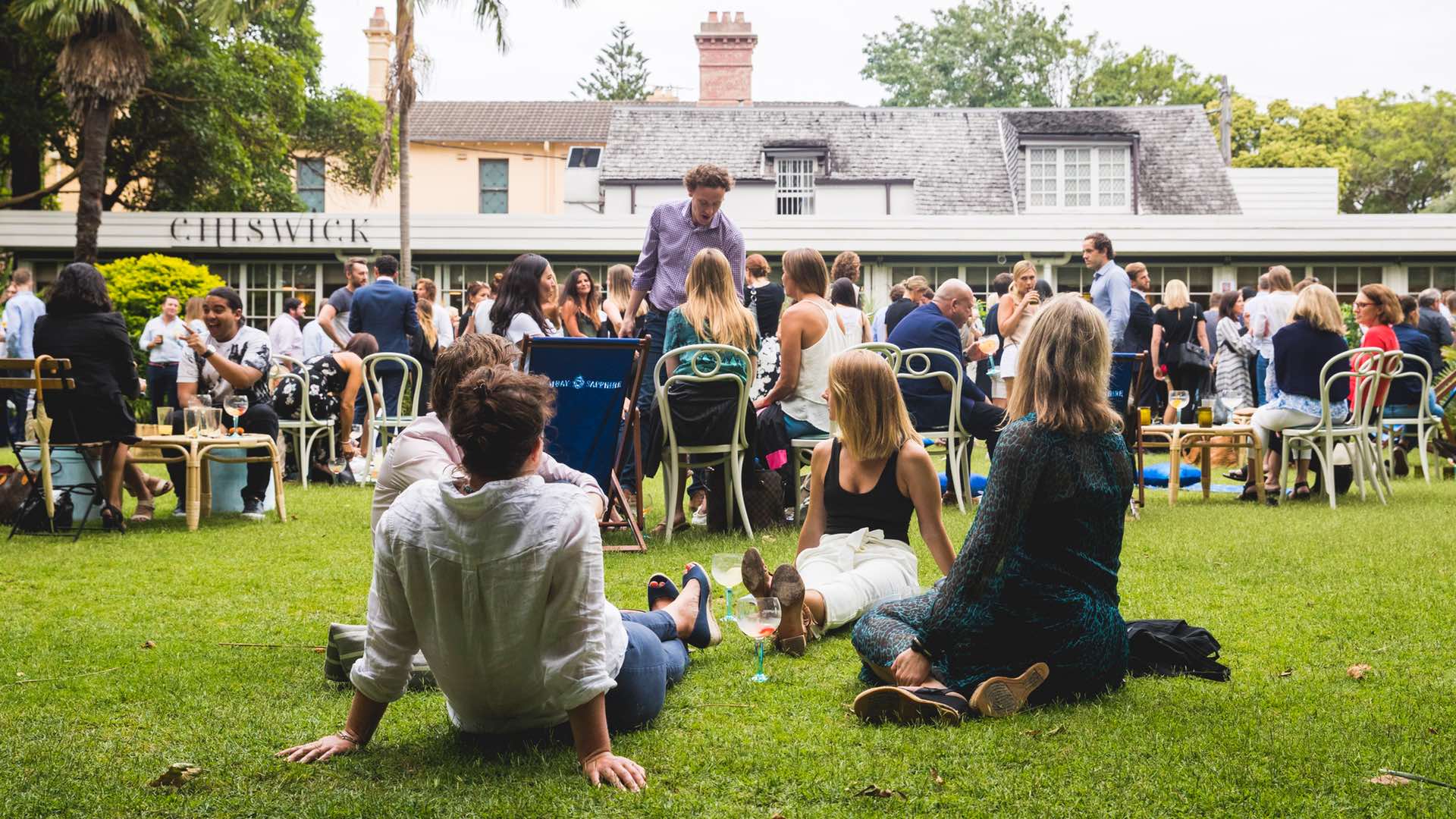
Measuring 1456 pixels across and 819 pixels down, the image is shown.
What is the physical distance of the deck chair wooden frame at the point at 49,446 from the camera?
6824 mm

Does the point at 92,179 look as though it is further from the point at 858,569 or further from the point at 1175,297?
the point at 858,569

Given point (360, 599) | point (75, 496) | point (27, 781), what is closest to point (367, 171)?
point (75, 496)

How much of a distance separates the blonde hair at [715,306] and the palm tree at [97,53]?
562 inches

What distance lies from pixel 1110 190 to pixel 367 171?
19693mm

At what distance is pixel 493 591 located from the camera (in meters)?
2.74

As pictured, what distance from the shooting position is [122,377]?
729cm

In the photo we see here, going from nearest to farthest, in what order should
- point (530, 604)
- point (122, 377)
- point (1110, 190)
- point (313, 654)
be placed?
point (530, 604) < point (313, 654) < point (122, 377) < point (1110, 190)

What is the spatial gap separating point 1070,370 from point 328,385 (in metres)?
8.22

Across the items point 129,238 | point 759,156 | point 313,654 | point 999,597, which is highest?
point 759,156

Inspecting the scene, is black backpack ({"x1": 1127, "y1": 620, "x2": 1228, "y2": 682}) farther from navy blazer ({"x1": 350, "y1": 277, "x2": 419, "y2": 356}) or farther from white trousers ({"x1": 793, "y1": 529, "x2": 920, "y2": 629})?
navy blazer ({"x1": 350, "y1": 277, "x2": 419, "y2": 356})

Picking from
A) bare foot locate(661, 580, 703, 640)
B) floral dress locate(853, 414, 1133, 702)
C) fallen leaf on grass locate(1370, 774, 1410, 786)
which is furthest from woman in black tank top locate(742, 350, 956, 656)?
fallen leaf on grass locate(1370, 774, 1410, 786)

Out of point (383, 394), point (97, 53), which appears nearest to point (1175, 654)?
point (383, 394)

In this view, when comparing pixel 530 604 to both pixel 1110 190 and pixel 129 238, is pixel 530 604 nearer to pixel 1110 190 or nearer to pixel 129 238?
pixel 129 238

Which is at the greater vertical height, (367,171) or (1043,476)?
(367,171)
